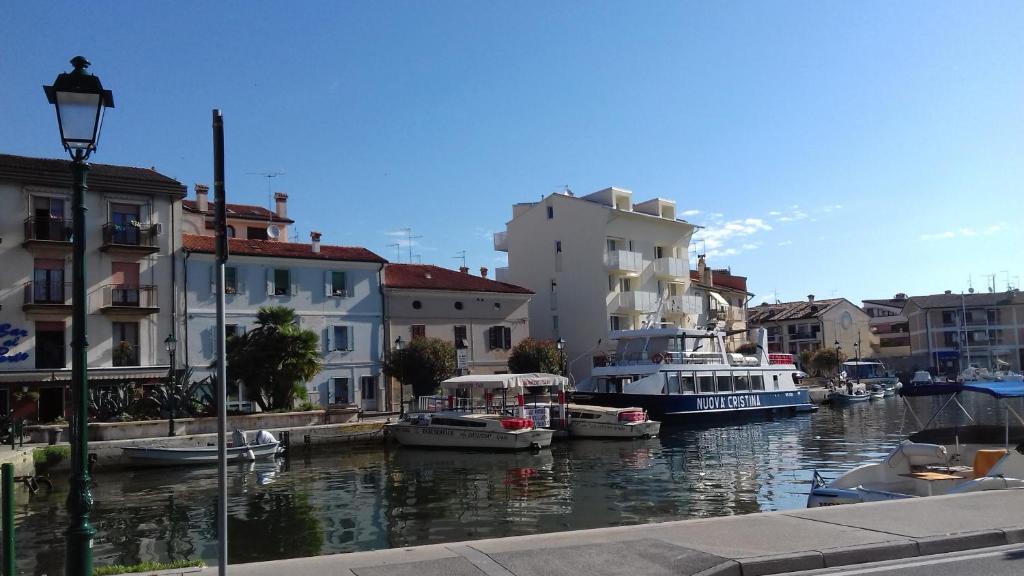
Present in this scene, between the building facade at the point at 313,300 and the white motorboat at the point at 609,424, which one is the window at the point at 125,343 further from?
the white motorboat at the point at 609,424

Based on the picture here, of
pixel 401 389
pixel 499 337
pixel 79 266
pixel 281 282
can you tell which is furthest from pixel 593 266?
pixel 79 266

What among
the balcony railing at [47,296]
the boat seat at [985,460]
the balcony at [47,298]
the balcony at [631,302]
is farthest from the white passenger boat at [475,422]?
the balcony at [631,302]

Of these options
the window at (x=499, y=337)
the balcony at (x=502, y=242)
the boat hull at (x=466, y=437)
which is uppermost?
the balcony at (x=502, y=242)

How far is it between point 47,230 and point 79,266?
108 feet

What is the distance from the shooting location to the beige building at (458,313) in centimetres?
4531

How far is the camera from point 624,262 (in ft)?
181

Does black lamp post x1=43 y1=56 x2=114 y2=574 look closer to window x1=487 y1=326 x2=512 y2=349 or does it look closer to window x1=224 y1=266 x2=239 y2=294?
window x1=224 y1=266 x2=239 y2=294

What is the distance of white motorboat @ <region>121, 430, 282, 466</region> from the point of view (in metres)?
27.6

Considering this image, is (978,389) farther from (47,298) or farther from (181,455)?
(47,298)

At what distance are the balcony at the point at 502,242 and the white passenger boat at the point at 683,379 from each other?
18219 mm

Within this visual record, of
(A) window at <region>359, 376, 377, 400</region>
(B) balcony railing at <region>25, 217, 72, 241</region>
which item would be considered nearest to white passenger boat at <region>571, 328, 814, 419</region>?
(A) window at <region>359, 376, 377, 400</region>

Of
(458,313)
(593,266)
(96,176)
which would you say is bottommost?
(458,313)

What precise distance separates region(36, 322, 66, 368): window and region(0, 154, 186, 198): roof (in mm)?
6279

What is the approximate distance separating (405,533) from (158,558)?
14.2ft
